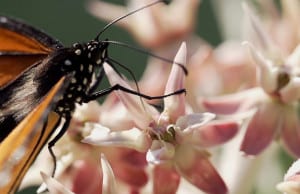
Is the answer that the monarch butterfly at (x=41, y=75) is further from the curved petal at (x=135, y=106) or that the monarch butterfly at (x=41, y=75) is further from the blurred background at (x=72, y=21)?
the blurred background at (x=72, y=21)

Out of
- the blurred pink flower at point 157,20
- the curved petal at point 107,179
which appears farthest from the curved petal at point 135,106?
the blurred pink flower at point 157,20

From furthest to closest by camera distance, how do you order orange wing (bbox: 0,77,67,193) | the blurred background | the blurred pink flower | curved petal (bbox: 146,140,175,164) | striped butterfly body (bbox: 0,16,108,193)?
the blurred background → the blurred pink flower → striped butterfly body (bbox: 0,16,108,193) → curved petal (bbox: 146,140,175,164) → orange wing (bbox: 0,77,67,193)

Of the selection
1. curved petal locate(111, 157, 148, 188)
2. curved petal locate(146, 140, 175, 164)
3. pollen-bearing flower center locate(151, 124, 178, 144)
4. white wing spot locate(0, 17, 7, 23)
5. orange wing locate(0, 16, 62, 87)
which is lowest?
curved petal locate(111, 157, 148, 188)

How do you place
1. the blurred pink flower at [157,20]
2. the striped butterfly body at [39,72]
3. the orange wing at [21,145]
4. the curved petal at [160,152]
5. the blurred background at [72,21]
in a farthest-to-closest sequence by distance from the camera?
the blurred background at [72,21], the blurred pink flower at [157,20], the striped butterfly body at [39,72], the curved petal at [160,152], the orange wing at [21,145]

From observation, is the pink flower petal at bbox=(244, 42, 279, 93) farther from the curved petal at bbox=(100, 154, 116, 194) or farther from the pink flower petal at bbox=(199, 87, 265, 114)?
the curved petal at bbox=(100, 154, 116, 194)

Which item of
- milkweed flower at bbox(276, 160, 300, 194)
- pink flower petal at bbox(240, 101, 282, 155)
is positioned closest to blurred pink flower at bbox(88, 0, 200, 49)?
pink flower petal at bbox(240, 101, 282, 155)

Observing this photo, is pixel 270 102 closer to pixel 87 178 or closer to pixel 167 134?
pixel 167 134

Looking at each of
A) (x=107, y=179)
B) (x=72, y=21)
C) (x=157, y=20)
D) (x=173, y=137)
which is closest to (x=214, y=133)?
(x=173, y=137)
